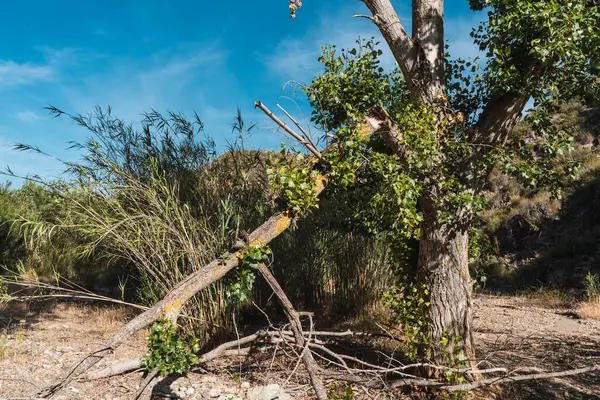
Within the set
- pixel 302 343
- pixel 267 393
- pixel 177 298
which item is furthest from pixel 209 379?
pixel 177 298

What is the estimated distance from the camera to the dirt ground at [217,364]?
474cm

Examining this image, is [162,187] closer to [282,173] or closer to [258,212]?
[258,212]

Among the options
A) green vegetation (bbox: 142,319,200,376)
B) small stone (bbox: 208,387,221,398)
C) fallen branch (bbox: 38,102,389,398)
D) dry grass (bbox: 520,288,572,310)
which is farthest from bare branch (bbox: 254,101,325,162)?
dry grass (bbox: 520,288,572,310)

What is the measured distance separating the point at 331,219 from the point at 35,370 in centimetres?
410

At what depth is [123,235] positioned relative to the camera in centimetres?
582

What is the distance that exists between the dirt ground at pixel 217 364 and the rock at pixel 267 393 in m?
0.02

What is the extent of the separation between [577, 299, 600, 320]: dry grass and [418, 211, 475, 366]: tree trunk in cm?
457

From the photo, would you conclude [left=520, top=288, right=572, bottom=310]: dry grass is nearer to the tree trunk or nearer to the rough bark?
the tree trunk

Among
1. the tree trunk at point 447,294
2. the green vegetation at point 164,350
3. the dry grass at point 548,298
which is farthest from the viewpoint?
the dry grass at point 548,298

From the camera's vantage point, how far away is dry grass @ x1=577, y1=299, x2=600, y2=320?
802 cm

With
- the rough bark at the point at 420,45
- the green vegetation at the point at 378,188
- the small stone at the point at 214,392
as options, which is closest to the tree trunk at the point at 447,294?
the green vegetation at the point at 378,188

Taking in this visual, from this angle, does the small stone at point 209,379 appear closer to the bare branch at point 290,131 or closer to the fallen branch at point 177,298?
the fallen branch at point 177,298

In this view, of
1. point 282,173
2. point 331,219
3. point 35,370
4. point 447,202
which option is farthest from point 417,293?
point 35,370

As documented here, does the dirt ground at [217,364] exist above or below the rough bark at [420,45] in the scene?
below
